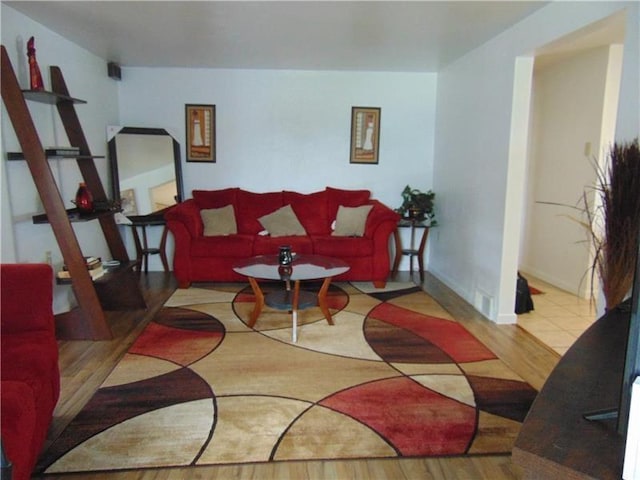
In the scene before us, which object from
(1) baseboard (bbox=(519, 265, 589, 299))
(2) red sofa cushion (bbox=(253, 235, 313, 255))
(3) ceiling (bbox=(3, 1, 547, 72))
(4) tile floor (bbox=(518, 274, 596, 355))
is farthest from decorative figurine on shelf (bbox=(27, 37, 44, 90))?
(1) baseboard (bbox=(519, 265, 589, 299))

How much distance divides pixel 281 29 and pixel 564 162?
3.20m

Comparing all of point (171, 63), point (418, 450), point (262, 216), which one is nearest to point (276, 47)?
point (171, 63)

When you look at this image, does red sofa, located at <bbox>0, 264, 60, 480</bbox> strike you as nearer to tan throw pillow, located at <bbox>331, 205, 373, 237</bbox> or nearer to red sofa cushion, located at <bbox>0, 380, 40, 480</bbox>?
red sofa cushion, located at <bbox>0, 380, 40, 480</bbox>

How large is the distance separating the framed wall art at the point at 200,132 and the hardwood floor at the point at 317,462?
4.82 ft

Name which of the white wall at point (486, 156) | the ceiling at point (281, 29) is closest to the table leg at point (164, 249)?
the ceiling at point (281, 29)

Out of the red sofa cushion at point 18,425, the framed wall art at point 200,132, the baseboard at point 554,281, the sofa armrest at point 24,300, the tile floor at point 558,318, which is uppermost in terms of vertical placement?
the framed wall art at point 200,132

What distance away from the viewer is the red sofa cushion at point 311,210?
4.97m

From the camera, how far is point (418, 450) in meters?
1.96

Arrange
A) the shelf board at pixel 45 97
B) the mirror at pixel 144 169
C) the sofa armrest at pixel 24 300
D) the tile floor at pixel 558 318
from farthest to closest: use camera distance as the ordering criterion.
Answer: the mirror at pixel 144 169
the tile floor at pixel 558 318
the shelf board at pixel 45 97
the sofa armrest at pixel 24 300

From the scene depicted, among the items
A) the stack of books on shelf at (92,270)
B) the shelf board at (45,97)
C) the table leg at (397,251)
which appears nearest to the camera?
the shelf board at (45,97)

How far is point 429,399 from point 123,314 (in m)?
2.57

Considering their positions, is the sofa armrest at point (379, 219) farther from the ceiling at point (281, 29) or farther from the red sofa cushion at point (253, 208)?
the ceiling at point (281, 29)

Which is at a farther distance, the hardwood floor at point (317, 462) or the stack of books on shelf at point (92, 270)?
the stack of books on shelf at point (92, 270)

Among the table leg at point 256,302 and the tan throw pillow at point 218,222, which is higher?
the tan throw pillow at point 218,222
